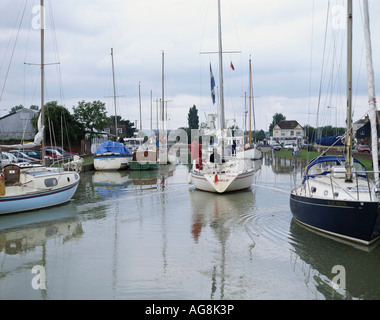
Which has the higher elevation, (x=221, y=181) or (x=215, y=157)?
Answer: (x=215, y=157)

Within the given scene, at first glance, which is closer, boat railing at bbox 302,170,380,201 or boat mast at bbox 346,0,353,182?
boat railing at bbox 302,170,380,201

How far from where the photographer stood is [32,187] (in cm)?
1580

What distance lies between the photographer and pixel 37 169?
1708 centimetres

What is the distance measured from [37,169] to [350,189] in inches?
493

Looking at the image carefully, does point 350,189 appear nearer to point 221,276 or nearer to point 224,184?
point 221,276

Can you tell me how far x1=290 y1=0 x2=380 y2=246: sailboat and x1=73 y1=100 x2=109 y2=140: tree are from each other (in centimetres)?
3698

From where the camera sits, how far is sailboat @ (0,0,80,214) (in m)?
14.9

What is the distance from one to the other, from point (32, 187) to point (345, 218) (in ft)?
38.1

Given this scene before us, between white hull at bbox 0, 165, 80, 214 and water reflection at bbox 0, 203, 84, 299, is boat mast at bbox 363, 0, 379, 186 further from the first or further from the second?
white hull at bbox 0, 165, 80, 214

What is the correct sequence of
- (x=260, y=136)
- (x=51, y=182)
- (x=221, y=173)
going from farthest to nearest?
1. (x=260, y=136)
2. (x=221, y=173)
3. (x=51, y=182)

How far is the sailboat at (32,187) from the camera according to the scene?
1494 centimetres

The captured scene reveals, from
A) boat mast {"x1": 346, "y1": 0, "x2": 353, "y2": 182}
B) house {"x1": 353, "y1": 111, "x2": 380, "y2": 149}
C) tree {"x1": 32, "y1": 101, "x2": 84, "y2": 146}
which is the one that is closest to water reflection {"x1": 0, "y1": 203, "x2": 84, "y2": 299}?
boat mast {"x1": 346, "y1": 0, "x2": 353, "y2": 182}

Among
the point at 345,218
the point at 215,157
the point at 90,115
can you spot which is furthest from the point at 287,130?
the point at 345,218

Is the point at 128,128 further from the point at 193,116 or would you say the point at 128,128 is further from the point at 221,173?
the point at 221,173
